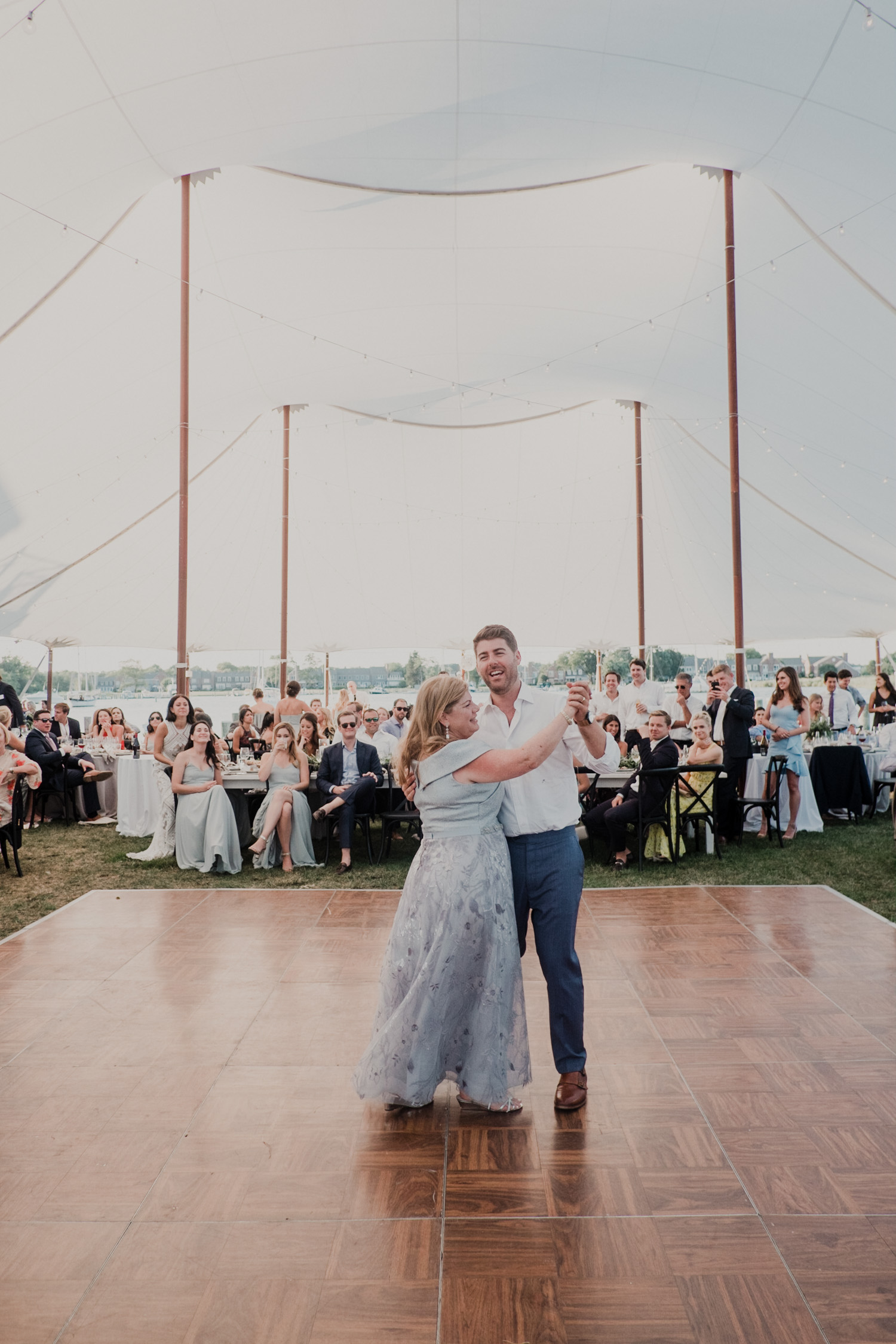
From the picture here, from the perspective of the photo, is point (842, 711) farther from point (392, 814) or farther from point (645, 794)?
point (392, 814)

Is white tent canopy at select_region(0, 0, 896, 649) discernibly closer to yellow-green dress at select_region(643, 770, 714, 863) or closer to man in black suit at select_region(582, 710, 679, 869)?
man in black suit at select_region(582, 710, 679, 869)

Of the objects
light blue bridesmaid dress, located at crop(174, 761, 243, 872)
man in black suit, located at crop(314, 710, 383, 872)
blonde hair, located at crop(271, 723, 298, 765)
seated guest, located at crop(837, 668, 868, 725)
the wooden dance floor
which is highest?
seated guest, located at crop(837, 668, 868, 725)

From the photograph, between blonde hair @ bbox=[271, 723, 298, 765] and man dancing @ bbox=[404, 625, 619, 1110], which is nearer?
man dancing @ bbox=[404, 625, 619, 1110]

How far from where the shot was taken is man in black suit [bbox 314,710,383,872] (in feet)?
22.4

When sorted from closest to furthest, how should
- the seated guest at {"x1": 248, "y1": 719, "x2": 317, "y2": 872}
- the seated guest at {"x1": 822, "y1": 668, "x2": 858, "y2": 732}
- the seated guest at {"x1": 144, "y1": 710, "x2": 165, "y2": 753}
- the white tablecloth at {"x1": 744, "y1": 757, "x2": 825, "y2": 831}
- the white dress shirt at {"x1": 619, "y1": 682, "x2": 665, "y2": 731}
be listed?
the seated guest at {"x1": 248, "y1": 719, "x2": 317, "y2": 872} < the white tablecloth at {"x1": 744, "y1": 757, "x2": 825, "y2": 831} < the white dress shirt at {"x1": 619, "y1": 682, "x2": 665, "y2": 731} < the seated guest at {"x1": 822, "y1": 668, "x2": 858, "y2": 732} < the seated guest at {"x1": 144, "y1": 710, "x2": 165, "y2": 753}

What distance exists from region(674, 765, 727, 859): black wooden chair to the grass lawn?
0.24 m

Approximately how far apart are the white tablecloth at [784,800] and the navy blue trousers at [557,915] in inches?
205

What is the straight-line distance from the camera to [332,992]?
3934mm

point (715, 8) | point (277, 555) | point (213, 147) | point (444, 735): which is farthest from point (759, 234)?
point (277, 555)

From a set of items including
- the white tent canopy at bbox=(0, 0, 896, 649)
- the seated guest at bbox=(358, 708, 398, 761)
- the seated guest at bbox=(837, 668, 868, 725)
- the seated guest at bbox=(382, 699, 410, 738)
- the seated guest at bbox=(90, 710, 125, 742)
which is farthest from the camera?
the seated guest at bbox=(90, 710, 125, 742)

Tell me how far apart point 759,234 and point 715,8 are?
10.4ft

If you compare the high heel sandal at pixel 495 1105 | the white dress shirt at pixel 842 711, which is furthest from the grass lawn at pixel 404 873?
the high heel sandal at pixel 495 1105

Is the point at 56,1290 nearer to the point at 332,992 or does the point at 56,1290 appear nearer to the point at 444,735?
the point at 444,735

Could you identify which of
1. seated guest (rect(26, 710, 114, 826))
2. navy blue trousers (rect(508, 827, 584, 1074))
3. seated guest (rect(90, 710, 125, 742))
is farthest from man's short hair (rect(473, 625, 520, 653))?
Answer: seated guest (rect(90, 710, 125, 742))
